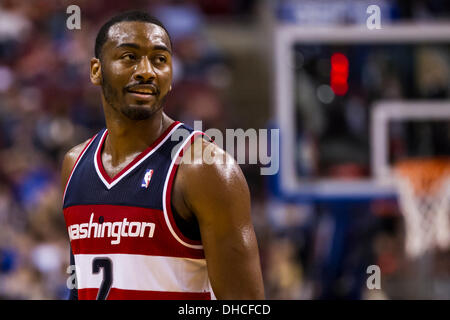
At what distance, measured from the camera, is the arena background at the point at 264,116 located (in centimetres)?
680

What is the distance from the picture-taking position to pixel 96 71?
2656mm

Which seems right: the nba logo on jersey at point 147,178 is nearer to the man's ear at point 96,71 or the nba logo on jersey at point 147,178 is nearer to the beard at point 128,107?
the beard at point 128,107

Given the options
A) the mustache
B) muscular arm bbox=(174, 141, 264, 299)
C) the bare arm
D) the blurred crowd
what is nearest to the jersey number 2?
muscular arm bbox=(174, 141, 264, 299)

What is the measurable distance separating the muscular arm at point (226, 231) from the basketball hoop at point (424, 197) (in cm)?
446

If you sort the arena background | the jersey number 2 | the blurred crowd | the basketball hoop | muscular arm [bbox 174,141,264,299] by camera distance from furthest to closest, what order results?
the blurred crowd → the arena background → the basketball hoop → the jersey number 2 → muscular arm [bbox 174,141,264,299]

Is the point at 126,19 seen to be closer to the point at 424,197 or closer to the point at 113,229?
the point at 113,229

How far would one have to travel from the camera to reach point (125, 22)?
253 cm

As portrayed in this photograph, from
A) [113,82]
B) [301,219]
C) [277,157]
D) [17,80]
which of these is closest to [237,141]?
[277,157]

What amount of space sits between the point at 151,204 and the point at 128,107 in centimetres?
37

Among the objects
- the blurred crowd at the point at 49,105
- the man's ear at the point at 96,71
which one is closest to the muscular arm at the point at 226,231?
the man's ear at the point at 96,71

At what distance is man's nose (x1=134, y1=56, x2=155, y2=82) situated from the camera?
2.47 meters

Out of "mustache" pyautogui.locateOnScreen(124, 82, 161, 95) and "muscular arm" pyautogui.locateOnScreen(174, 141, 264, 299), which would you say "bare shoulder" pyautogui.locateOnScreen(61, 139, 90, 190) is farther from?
"muscular arm" pyautogui.locateOnScreen(174, 141, 264, 299)

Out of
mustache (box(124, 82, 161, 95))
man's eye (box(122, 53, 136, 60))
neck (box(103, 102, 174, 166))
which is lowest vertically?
neck (box(103, 102, 174, 166))

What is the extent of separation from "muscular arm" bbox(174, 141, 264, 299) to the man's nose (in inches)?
15.4
